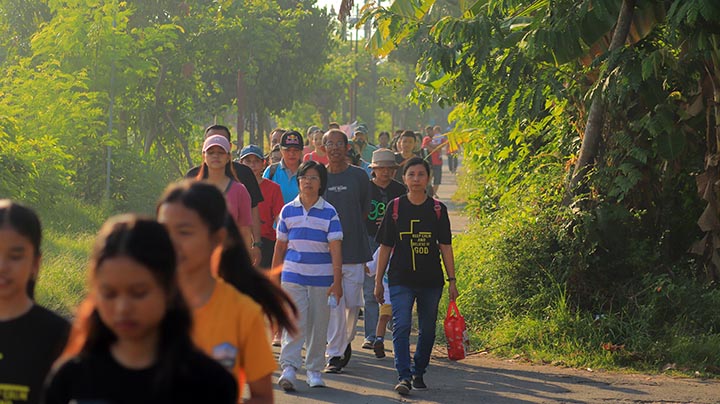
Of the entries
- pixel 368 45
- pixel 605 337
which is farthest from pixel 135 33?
pixel 605 337

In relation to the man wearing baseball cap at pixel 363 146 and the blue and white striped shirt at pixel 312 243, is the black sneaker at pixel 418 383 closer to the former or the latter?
the blue and white striped shirt at pixel 312 243

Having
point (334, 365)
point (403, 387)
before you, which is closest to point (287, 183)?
point (334, 365)

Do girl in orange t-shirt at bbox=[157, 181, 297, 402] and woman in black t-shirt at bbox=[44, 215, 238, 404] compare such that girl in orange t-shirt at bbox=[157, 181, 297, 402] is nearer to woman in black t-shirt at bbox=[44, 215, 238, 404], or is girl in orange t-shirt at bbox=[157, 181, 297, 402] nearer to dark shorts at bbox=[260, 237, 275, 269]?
woman in black t-shirt at bbox=[44, 215, 238, 404]

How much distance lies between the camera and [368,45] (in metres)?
14.6

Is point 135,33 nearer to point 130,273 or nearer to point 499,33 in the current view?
point 499,33

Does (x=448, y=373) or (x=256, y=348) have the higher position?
(x=256, y=348)

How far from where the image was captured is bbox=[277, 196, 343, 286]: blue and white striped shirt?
29.4 ft

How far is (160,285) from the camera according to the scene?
9.52ft

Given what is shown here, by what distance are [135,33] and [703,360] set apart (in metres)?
15.6

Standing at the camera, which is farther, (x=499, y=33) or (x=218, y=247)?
(x=499, y=33)

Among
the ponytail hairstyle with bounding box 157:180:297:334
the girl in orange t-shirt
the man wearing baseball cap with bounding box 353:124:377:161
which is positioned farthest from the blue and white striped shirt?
the man wearing baseball cap with bounding box 353:124:377:161

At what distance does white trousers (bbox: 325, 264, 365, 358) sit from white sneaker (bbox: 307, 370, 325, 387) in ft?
2.39

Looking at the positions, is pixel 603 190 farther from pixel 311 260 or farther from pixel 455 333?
pixel 311 260

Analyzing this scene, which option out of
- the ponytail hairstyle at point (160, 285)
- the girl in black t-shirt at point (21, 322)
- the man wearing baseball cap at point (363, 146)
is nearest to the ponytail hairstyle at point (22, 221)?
the girl in black t-shirt at point (21, 322)
